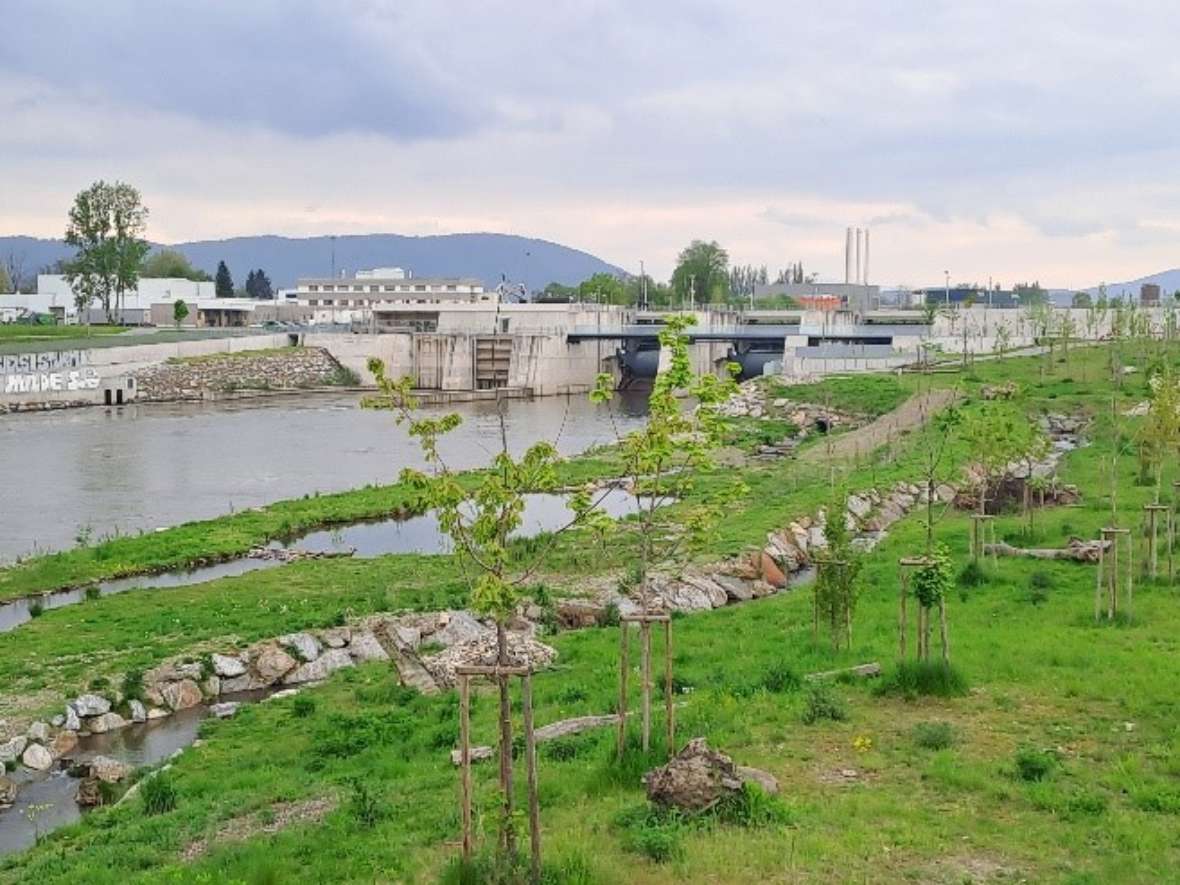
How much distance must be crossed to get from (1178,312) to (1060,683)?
87864 mm

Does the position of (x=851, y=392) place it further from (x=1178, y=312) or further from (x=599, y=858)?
(x=599, y=858)

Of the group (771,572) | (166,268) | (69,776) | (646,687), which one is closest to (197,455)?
(771,572)

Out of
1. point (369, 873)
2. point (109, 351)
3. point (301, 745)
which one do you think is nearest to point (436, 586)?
point (301, 745)

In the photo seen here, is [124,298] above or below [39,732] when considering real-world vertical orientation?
above

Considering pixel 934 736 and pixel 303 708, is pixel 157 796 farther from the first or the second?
pixel 934 736

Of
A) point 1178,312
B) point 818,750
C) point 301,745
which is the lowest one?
point 301,745

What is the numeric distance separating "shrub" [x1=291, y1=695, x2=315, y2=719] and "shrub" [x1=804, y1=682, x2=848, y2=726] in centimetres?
782

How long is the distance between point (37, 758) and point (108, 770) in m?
1.35

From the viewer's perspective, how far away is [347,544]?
1395 inches

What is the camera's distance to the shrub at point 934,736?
13.5 meters

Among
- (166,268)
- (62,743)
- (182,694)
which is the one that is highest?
(166,268)

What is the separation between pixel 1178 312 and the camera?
93312 mm

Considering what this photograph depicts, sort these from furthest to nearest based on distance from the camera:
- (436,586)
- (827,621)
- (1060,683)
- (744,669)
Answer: (436,586)
(827,621)
(744,669)
(1060,683)

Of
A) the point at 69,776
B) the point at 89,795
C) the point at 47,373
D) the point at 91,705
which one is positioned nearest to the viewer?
the point at 89,795
